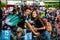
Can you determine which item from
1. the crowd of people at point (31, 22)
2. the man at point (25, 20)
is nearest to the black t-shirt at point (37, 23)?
the crowd of people at point (31, 22)

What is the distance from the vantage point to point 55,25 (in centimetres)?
796

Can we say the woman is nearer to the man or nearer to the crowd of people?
the crowd of people

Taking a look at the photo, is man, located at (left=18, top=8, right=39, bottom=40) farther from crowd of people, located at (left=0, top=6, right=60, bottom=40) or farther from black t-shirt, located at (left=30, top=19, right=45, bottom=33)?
black t-shirt, located at (left=30, top=19, right=45, bottom=33)

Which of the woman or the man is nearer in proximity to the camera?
the man

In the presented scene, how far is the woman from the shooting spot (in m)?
7.62

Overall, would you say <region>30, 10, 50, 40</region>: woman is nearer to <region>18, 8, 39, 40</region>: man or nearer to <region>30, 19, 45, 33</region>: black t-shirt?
<region>30, 19, 45, 33</region>: black t-shirt

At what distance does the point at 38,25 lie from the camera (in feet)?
25.2

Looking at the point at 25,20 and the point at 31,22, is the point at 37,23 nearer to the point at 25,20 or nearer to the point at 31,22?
the point at 31,22

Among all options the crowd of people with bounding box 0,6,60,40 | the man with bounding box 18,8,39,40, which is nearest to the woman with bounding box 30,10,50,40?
the crowd of people with bounding box 0,6,60,40

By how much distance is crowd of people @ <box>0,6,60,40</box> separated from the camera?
7434 mm

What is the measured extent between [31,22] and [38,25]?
0.71ft

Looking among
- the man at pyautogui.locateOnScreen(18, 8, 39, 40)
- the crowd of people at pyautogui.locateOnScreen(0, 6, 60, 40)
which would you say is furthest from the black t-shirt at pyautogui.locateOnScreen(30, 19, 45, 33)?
the man at pyautogui.locateOnScreen(18, 8, 39, 40)

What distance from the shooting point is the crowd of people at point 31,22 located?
24.4ft

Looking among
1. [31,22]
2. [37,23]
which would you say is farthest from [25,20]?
[37,23]
